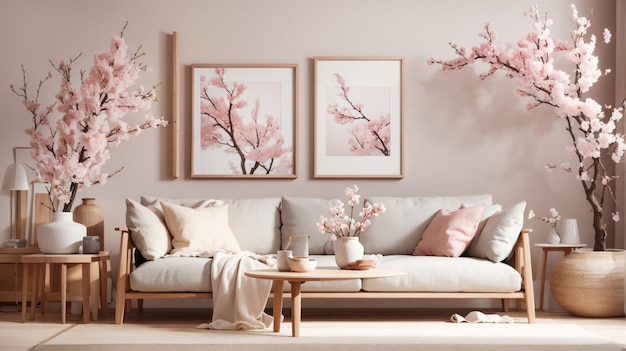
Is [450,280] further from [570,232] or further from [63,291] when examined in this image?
[63,291]

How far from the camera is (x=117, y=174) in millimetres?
6363

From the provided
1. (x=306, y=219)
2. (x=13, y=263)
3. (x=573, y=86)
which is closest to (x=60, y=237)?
(x=13, y=263)

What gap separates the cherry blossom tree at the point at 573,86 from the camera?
19.2 feet

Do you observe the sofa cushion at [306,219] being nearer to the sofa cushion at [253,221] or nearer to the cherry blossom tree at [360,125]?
the sofa cushion at [253,221]

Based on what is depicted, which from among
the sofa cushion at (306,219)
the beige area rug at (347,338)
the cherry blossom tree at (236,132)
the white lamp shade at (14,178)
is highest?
the cherry blossom tree at (236,132)

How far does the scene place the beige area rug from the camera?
4.35 meters

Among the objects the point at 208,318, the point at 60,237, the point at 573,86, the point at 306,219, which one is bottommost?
the point at 208,318

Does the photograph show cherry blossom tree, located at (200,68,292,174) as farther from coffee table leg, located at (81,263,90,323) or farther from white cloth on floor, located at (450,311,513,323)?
white cloth on floor, located at (450,311,513,323)

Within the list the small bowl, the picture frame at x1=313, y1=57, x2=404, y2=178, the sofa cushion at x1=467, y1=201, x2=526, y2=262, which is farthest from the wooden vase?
the sofa cushion at x1=467, y1=201, x2=526, y2=262

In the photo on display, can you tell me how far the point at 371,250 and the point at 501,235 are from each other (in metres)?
0.96

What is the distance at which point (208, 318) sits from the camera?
570 centimetres

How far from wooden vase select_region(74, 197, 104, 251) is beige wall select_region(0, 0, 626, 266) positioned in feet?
1.40

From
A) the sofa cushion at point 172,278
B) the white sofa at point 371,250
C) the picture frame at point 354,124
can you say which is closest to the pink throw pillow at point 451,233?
the white sofa at point 371,250

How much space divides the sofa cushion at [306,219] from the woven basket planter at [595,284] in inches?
66.1
